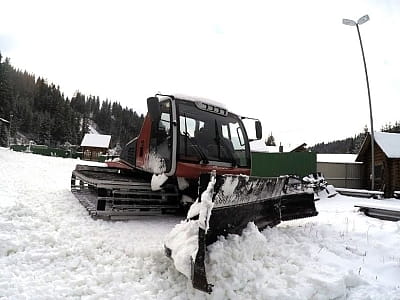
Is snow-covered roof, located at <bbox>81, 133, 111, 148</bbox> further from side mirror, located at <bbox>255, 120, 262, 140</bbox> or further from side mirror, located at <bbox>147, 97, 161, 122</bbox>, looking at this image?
side mirror, located at <bbox>147, 97, 161, 122</bbox>

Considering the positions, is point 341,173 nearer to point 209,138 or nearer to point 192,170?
point 209,138

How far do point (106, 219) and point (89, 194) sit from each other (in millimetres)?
2080

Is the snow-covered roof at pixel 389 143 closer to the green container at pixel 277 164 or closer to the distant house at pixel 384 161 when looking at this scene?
the distant house at pixel 384 161

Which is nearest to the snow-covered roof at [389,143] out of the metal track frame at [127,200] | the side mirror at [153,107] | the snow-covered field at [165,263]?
the snow-covered field at [165,263]

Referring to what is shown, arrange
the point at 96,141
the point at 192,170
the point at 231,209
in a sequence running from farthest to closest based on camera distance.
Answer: the point at 96,141, the point at 192,170, the point at 231,209

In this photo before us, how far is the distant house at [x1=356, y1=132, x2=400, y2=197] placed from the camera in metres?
21.6

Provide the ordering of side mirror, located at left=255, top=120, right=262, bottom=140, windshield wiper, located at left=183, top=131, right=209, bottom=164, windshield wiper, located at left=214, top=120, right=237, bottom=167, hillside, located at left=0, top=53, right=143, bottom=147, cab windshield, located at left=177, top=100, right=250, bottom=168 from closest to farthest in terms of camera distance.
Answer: windshield wiper, located at left=183, top=131, right=209, bottom=164 → cab windshield, located at left=177, top=100, right=250, bottom=168 → windshield wiper, located at left=214, top=120, right=237, bottom=167 → side mirror, located at left=255, top=120, right=262, bottom=140 → hillside, located at left=0, top=53, right=143, bottom=147

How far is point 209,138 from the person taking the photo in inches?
242

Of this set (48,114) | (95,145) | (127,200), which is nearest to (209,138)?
(127,200)

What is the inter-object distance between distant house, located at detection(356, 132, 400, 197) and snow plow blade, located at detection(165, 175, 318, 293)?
18404mm

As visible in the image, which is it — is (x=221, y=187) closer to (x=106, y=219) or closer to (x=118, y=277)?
(x=118, y=277)

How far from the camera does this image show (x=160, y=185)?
5734mm

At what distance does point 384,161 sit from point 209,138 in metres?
20.4

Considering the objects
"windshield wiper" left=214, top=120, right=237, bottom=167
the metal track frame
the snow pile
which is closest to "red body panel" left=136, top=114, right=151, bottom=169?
the metal track frame
